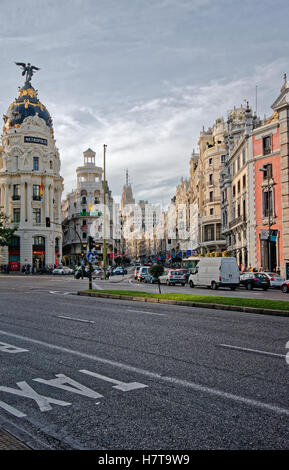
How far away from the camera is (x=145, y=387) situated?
5.95 metres

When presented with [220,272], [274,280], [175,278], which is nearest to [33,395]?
[220,272]

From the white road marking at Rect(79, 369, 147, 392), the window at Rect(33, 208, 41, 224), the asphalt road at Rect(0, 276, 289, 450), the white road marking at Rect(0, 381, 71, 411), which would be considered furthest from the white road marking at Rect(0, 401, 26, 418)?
the window at Rect(33, 208, 41, 224)

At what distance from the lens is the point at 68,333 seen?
10.4m

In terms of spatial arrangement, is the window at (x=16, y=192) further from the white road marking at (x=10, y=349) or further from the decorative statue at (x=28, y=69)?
the white road marking at (x=10, y=349)

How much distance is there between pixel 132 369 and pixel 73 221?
107697mm

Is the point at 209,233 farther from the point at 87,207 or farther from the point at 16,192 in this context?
the point at 87,207

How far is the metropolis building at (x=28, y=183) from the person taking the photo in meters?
80.3

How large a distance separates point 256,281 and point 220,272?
3330 millimetres

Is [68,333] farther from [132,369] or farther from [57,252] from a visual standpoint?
[57,252]

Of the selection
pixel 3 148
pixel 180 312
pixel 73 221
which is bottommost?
pixel 180 312

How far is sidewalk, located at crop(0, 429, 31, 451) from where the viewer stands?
4.06 metres

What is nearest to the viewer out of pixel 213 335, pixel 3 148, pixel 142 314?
pixel 213 335

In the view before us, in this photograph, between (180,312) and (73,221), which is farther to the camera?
(73,221)
